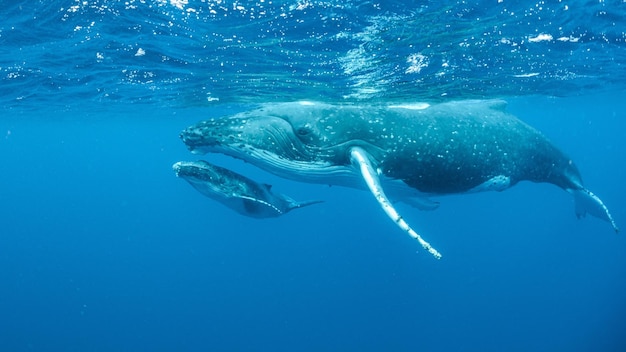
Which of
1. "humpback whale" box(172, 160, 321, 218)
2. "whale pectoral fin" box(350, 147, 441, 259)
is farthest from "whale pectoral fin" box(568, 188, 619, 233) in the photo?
"humpback whale" box(172, 160, 321, 218)

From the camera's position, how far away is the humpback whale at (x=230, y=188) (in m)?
4.92

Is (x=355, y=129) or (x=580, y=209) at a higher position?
(x=355, y=129)

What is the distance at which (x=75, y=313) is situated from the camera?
1471 inches

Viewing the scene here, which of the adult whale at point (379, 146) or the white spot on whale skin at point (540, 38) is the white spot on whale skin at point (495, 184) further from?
the white spot on whale skin at point (540, 38)

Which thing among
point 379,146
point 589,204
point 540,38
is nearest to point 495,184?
point 379,146

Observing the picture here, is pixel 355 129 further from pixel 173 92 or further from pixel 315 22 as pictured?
pixel 173 92

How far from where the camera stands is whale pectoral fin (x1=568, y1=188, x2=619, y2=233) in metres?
10.2

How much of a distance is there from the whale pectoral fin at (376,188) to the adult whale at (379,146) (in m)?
0.01

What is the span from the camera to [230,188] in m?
5.04

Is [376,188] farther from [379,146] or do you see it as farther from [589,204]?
[589,204]

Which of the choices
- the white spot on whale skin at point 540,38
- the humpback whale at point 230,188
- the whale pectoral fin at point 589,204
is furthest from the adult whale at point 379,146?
the white spot on whale skin at point 540,38

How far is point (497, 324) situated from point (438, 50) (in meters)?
23.9

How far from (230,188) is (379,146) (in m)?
2.29

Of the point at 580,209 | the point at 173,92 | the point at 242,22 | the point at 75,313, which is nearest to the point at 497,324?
the point at 580,209
